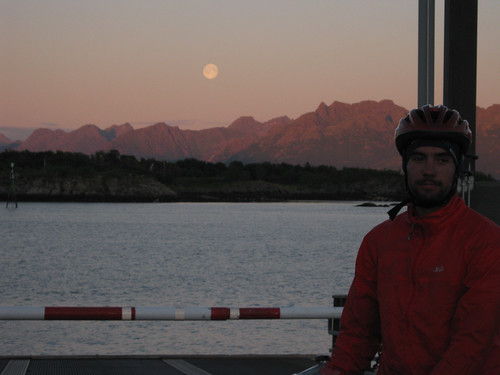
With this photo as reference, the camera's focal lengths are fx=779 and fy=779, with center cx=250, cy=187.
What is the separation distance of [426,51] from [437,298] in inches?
191

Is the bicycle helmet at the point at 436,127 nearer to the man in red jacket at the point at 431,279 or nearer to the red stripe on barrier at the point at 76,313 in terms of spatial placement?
the man in red jacket at the point at 431,279

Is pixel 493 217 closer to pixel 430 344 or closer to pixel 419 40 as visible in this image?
pixel 419 40

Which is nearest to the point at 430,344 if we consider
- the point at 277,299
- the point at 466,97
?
the point at 466,97

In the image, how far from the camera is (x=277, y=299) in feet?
123

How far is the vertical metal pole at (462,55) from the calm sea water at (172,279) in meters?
13.5

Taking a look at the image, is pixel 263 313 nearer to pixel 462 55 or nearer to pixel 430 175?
pixel 462 55

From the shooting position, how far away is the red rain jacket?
103 inches

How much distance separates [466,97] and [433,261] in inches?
190

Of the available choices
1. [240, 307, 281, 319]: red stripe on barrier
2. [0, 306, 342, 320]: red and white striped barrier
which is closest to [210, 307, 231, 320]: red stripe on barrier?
[0, 306, 342, 320]: red and white striped barrier

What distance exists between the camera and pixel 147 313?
6324 millimetres

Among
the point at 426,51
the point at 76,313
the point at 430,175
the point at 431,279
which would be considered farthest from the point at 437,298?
the point at 426,51

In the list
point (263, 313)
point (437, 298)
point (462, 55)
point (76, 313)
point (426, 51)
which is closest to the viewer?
point (437, 298)

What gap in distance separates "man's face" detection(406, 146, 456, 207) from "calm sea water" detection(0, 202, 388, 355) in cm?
1745

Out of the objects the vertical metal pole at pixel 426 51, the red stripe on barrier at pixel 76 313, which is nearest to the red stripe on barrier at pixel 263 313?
the red stripe on barrier at pixel 76 313
